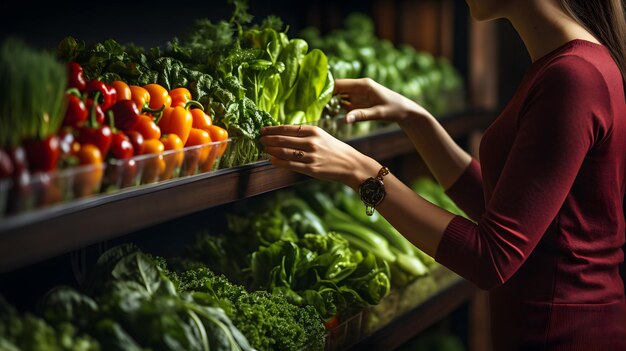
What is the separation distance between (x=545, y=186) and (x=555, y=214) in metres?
0.09

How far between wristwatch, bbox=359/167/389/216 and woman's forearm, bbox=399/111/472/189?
0.63m

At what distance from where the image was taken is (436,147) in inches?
102

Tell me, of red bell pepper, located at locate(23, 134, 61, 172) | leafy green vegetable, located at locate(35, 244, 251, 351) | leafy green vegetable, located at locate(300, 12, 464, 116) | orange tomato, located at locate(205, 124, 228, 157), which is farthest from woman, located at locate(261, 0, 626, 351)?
leafy green vegetable, located at locate(300, 12, 464, 116)

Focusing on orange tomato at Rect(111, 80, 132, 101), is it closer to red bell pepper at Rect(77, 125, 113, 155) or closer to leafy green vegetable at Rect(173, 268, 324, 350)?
red bell pepper at Rect(77, 125, 113, 155)

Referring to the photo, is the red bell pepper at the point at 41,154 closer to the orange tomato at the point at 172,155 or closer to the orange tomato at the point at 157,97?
the orange tomato at the point at 172,155

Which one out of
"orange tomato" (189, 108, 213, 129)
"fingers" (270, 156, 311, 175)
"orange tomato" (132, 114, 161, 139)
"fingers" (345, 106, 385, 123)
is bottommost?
"fingers" (345, 106, 385, 123)

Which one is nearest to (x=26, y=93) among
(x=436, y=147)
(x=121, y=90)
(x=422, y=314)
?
(x=121, y=90)

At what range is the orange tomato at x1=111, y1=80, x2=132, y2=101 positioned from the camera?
1.87 m

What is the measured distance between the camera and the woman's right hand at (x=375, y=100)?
250 centimetres

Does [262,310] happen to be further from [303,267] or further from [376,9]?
[376,9]

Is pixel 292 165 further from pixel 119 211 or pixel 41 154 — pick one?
pixel 41 154

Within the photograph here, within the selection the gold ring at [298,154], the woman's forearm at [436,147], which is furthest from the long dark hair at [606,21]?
the gold ring at [298,154]

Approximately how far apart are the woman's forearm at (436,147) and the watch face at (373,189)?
2.08 feet

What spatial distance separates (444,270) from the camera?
310 cm
